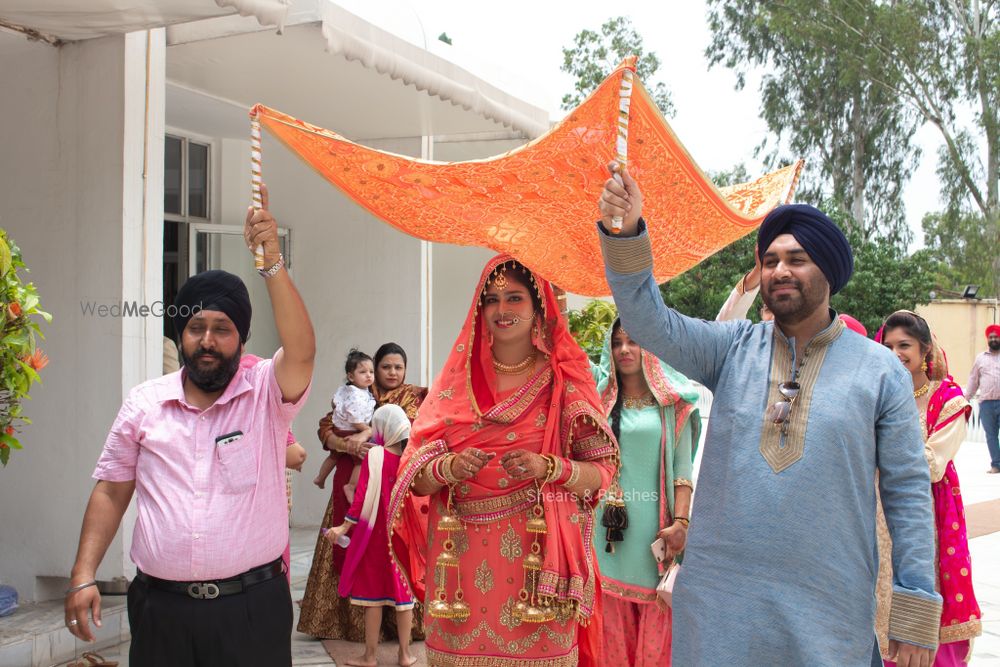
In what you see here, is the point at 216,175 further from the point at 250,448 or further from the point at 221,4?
the point at 250,448

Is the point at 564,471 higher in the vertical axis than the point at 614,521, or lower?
higher

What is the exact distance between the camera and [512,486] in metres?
3.23

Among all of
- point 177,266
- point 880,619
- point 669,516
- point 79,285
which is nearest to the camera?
point 880,619

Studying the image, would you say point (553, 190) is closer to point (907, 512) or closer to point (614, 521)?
point (907, 512)

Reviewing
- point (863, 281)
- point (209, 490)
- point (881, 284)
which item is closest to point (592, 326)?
point (209, 490)

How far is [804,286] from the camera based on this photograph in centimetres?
242

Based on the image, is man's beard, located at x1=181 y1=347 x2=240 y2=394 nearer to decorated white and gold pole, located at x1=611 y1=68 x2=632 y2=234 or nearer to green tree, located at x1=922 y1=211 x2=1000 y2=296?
decorated white and gold pole, located at x1=611 y1=68 x2=632 y2=234

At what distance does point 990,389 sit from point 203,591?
1288cm

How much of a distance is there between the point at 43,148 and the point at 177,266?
8.62 ft

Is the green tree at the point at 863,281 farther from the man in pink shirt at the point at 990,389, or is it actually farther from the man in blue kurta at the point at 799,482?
the man in blue kurta at the point at 799,482

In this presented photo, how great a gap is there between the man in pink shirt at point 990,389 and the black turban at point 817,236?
11.7 metres

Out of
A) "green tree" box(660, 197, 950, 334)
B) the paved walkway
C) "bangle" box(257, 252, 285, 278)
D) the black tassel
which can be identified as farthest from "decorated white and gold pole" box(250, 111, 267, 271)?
"green tree" box(660, 197, 950, 334)

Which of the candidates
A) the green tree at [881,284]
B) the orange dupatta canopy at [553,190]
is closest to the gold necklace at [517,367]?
the orange dupatta canopy at [553,190]

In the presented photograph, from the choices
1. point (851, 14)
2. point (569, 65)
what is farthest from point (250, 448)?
point (851, 14)
